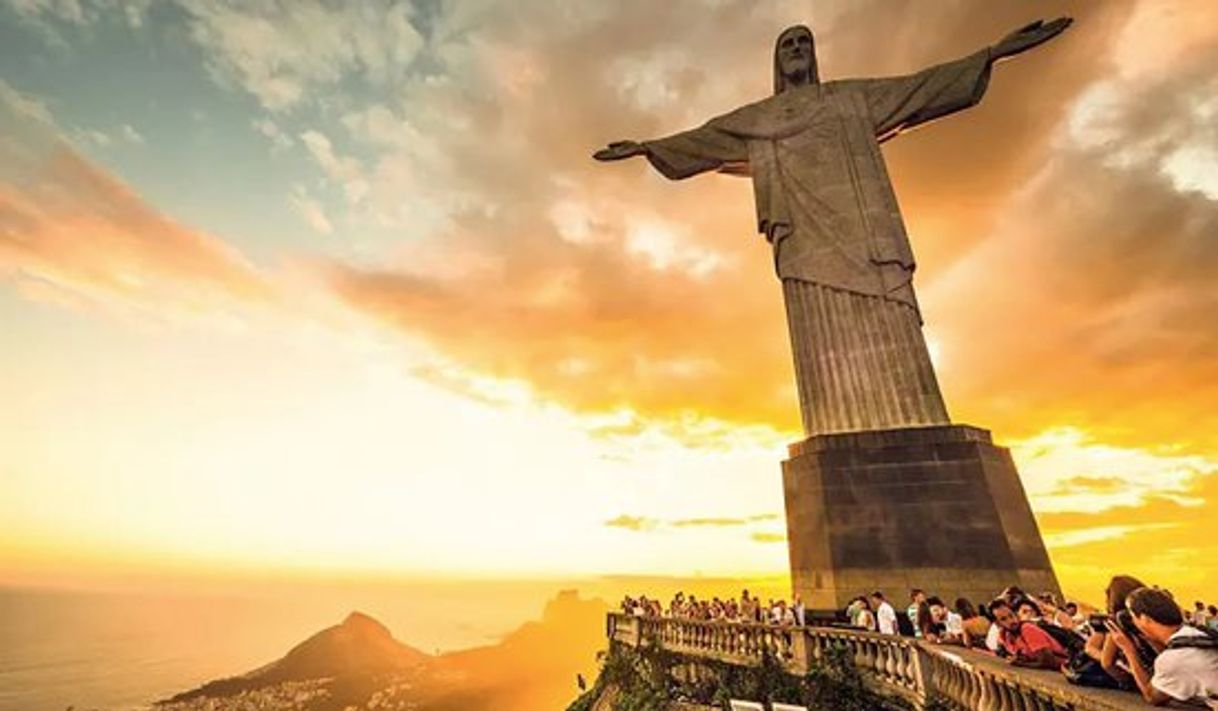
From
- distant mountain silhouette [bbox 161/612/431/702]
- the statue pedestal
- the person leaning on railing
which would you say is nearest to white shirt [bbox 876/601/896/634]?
the statue pedestal

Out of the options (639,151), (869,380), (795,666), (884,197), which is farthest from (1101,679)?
(639,151)

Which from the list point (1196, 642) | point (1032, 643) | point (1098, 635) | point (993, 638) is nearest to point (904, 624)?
point (993, 638)

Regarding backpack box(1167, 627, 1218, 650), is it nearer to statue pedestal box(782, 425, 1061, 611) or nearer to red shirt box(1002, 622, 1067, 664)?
red shirt box(1002, 622, 1067, 664)

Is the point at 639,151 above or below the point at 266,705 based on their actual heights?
above

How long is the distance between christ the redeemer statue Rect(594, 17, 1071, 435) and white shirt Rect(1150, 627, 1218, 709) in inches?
385

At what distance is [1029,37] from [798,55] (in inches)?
247

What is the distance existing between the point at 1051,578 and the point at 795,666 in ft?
→ 18.3

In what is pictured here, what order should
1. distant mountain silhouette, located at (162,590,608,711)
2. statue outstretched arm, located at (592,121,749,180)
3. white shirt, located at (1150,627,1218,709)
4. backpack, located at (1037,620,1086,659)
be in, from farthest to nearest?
distant mountain silhouette, located at (162,590,608,711) < statue outstretched arm, located at (592,121,749,180) < backpack, located at (1037,620,1086,659) < white shirt, located at (1150,627,1218,709)

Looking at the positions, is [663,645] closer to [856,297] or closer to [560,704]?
[856,297]

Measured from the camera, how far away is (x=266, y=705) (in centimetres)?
11675

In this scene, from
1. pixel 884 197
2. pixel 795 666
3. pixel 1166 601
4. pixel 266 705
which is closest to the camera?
pixel 1166 601

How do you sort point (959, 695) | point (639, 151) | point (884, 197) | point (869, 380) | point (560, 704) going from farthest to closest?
point (560, 704), point (639, 151), point (884, 197), point (869, 380), point (959, 695)

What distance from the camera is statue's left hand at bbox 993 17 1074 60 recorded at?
15.0m

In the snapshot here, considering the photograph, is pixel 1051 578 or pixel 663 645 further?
pixel 663 645
